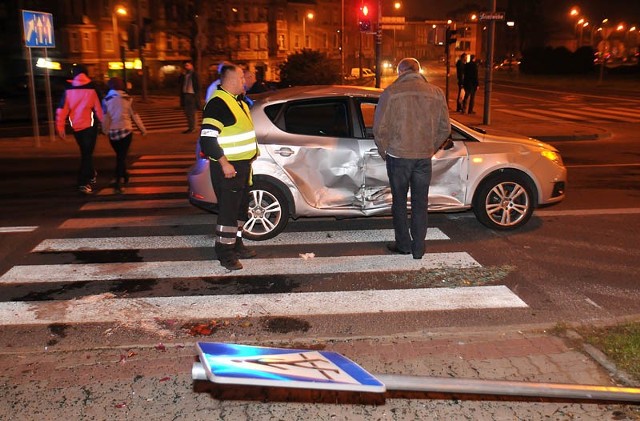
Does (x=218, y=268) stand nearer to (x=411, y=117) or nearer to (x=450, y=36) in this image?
(x=411, y=117)

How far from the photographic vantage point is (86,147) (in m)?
9.85

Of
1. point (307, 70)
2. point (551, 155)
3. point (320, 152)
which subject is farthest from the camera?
point (307, 70)

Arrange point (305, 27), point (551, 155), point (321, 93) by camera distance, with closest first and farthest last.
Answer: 1. point (321, 93)
2. point (551, 155)
3. point (305, 27)

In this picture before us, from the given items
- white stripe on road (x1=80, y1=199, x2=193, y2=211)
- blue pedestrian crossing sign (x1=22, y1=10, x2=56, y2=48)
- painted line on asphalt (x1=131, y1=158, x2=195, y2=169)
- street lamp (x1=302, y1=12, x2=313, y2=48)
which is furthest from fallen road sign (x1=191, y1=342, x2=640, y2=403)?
street lamp (x1=302, y1=12, x2=313, y2=48)

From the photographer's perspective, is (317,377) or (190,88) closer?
(317,377)

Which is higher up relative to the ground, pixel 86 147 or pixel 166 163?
pixel 86 147

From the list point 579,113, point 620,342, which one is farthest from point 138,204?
point 579,113

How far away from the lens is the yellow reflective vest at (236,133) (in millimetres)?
5719

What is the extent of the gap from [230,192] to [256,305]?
1.20 metres

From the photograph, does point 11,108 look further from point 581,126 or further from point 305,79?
point 581,126

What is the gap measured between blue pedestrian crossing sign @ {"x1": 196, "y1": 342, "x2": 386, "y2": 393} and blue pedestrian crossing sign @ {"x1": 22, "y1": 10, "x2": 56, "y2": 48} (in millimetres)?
14675

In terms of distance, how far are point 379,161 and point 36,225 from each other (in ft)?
14.8

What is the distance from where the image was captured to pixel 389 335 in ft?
15.1

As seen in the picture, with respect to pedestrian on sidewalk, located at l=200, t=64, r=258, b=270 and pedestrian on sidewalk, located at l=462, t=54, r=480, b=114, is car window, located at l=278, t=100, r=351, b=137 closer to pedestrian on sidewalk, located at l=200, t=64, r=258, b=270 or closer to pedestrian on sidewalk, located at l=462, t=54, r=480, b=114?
pedestrian on sidewalk, located at l=200, t=64, r=258, b=270
